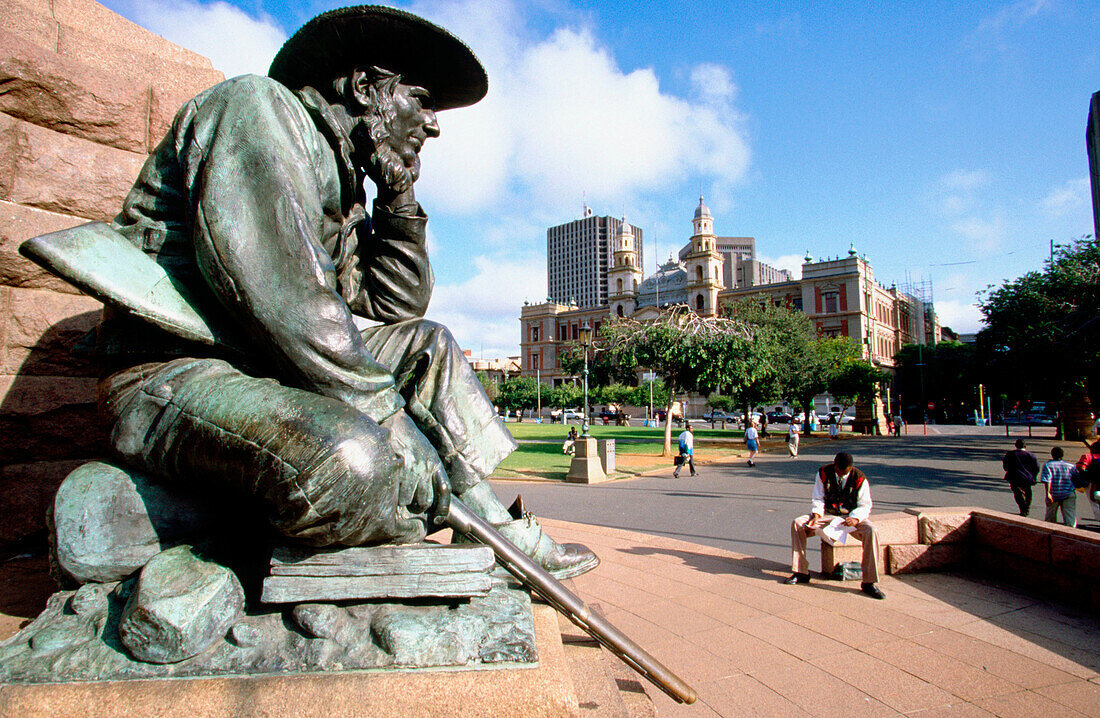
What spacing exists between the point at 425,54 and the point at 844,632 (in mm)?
3466

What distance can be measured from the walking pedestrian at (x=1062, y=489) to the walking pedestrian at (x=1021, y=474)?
106 centimetres

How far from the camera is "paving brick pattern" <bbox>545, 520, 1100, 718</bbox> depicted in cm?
246

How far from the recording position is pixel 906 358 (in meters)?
58.8

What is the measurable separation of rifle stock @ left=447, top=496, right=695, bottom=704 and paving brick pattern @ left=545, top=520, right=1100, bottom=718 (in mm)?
622

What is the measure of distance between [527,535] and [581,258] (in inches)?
5999

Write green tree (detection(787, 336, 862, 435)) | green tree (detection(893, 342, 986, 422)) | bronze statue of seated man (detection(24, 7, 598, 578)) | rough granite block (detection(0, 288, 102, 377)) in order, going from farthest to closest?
green tree (detection(893, 342, 986, 422)) → green tree (detection(787, 336, 862, 435)) → rough granite block (detection(0, 288, 102, 377)) → bronze statue of seated man (detection(24, 7, 598, 578))

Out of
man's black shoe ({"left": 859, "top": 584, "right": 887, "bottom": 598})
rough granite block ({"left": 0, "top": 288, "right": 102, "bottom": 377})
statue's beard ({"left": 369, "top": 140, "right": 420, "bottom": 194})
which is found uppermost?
statue's beard ({"left": 369, "top": 140, "right": 420, "bottom": 194})

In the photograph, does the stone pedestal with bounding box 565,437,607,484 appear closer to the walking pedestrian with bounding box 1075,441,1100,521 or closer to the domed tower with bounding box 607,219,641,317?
the walking pedestrian with bounding box 1075,441,1100,521

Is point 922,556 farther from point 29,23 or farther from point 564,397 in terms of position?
point 564,397

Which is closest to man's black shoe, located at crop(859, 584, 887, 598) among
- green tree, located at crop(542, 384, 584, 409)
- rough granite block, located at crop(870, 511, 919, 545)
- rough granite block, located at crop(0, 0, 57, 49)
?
rough granite block, located at crop(870, 511, 919, 545)

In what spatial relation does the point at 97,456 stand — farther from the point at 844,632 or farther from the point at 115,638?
the point at 844,632

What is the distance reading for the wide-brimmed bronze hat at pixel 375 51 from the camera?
197 centimetres

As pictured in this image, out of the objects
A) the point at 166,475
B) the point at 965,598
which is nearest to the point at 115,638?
the point at 166,475

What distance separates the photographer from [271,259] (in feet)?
5.31
